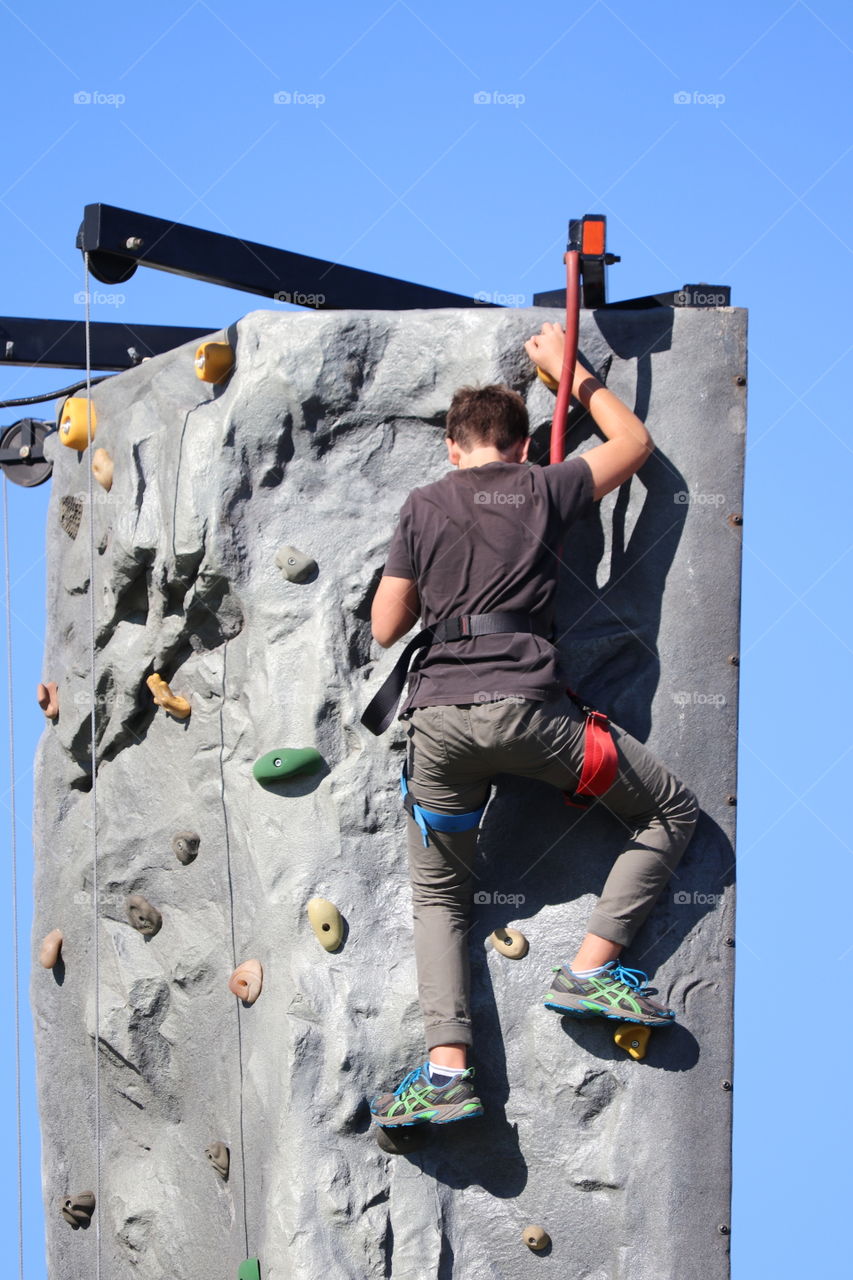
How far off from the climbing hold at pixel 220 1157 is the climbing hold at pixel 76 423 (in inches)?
88.6

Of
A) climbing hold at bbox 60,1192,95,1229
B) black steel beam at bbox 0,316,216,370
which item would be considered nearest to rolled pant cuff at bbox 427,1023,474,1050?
climbing hold at bbox 60,1192,95,1229

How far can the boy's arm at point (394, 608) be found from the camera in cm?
453

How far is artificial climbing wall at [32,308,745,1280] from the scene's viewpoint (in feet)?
15.1

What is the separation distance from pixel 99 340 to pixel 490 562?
2.27 metres

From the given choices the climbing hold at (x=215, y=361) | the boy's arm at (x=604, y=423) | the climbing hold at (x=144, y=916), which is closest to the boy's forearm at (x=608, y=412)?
the boy's arm at (x=604, y=423)

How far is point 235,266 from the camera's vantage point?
5.11m

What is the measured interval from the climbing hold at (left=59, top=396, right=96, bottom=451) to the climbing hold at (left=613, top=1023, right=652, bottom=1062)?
2544mm

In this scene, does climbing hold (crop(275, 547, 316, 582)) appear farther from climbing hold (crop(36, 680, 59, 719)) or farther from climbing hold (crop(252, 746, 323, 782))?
climbing hold (crop(36, 680, 59, 719))

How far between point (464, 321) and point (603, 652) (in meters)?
0.99

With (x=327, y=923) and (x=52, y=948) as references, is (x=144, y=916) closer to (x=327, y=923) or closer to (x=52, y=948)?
(x=52, y=948)

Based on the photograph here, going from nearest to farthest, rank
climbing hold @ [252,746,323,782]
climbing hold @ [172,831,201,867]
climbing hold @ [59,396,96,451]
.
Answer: climbing hold @ [252,746,323,782], climbing hold @ [172,831,201,867], climbing hold @ [59,396,96,451]

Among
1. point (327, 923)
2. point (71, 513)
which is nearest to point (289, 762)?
point (327, 923)

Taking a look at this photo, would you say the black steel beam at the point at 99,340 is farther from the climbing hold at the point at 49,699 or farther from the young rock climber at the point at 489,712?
the young rock climber at the point at 489,712

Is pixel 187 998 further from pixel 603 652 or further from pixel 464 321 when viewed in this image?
pixel 464 321
